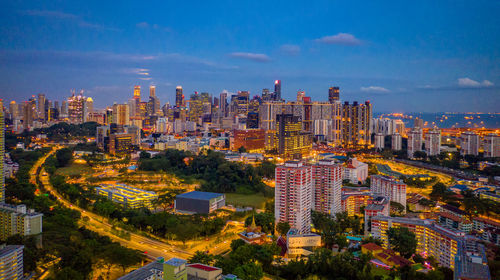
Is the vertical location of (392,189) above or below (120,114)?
below

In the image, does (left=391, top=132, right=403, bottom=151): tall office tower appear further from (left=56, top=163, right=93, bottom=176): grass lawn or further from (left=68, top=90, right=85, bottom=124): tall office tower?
(left=68, top=90, right=85, bottom=124): tall office tower

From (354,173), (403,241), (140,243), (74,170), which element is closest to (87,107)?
(74,170)

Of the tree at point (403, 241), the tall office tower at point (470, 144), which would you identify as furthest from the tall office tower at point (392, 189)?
the tall office tower at point (470, 144)

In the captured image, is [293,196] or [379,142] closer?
[293,196]

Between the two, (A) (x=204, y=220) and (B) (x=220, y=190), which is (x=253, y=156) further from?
A: (A) (x=204, y=220)

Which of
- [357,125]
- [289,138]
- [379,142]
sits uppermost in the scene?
[357,125]

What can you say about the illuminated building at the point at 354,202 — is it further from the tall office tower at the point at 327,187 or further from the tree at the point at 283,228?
the tree at the point at 283,228

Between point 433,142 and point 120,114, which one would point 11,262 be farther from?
point 120,114
